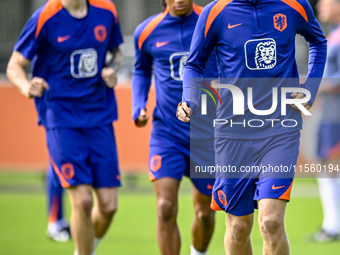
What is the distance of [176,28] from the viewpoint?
459 cm

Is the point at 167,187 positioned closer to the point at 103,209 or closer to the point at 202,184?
the point at 202,184

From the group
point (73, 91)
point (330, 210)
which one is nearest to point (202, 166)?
point (73, 91)

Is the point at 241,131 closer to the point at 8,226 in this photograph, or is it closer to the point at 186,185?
the point at 8,226

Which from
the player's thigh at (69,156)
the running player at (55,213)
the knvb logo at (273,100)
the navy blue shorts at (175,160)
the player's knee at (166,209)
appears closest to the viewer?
the knvb logo at (273,100)

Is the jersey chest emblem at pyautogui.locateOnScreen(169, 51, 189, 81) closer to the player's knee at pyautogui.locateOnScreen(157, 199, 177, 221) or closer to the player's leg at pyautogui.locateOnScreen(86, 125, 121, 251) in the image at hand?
the player's leg at pyautogui.locateOnScreen(86, 125, 121, 251)

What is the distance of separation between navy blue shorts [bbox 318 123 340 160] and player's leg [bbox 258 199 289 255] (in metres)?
3.49

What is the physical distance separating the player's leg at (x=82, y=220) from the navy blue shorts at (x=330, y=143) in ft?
10.9

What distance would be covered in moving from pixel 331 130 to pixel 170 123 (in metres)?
2.98

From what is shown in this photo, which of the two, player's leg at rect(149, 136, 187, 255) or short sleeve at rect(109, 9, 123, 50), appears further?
short sleeve at rect(109, 9, 123, 50)

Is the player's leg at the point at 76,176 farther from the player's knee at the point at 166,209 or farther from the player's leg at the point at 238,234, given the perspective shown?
the player's leg at the point at 238,234

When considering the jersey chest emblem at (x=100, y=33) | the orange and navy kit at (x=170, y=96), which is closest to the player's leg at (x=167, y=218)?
the orange and navy kit at (x=170, y=96)

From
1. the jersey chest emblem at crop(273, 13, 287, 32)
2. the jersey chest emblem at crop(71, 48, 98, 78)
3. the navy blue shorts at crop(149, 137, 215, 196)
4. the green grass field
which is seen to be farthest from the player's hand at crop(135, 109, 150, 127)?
the green grass field

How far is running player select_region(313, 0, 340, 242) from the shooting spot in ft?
21.5

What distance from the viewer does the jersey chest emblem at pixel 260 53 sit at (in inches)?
144
